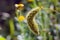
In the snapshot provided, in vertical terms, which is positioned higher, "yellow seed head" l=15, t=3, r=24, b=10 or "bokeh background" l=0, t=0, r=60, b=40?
"yellow seed head" l=15, t=3, r=24, b=10

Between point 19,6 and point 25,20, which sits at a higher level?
point 19,6

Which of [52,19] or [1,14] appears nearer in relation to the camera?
[1,14]

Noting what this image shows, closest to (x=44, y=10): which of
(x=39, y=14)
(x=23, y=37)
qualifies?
(x=39, y=14)

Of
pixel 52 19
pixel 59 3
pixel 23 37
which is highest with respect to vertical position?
pixel 59 3

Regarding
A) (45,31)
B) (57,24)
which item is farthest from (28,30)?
(57,24)

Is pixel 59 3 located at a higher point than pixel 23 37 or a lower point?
higher

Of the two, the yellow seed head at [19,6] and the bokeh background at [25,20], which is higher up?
the yellow seed head at [19,6]

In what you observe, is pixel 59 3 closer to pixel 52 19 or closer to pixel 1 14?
pixel 52 19

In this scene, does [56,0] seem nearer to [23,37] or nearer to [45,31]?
[45,31]

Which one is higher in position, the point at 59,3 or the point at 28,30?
the point at 59,3
